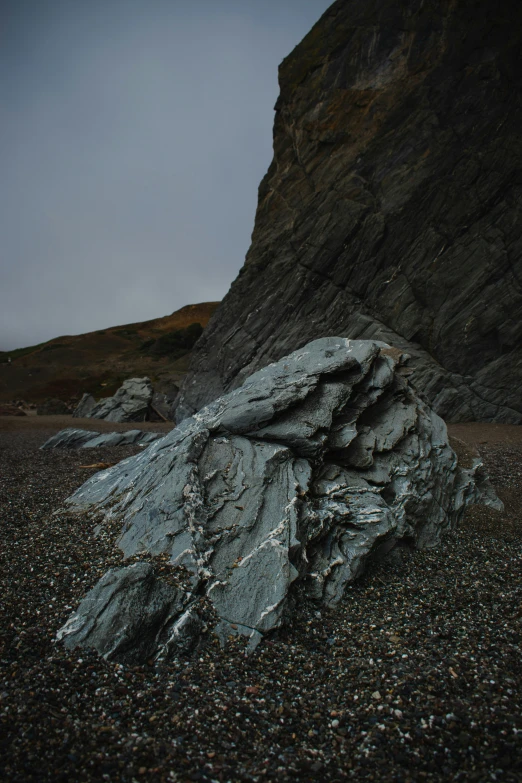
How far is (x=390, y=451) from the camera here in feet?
35.1

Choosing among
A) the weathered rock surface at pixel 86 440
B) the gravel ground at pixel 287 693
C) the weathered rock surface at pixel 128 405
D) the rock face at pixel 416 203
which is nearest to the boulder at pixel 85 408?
the weathered rock surface at pixel 128 405

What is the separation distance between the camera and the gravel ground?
4.25 m

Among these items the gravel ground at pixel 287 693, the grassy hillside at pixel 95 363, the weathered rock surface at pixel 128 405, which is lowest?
the gravel ground at pixel 287 693

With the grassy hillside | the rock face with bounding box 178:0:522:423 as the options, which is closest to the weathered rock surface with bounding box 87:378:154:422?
the grassy hillside

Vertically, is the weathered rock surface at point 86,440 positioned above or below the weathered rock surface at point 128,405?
below

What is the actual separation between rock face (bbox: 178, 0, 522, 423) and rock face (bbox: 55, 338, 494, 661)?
14.7 m

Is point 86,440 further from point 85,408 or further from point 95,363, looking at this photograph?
point 95,363

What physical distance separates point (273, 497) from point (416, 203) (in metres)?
24.1

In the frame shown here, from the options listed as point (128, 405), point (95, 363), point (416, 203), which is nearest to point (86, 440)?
point (128, 405)

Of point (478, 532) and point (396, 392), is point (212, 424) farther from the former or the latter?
point (478, 532)

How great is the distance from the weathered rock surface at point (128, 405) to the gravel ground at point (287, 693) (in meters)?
29.7

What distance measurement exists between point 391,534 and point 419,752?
15.2 ft

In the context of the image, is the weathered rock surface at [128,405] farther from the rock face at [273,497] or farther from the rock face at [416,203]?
the rock face at [273,497]

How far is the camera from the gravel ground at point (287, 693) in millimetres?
4254
